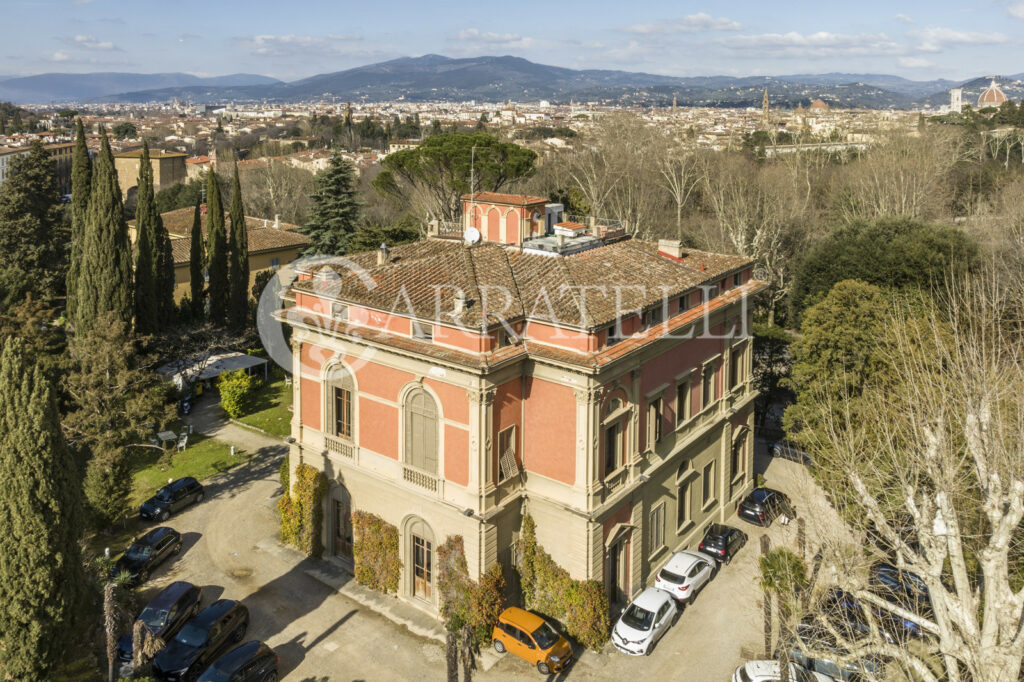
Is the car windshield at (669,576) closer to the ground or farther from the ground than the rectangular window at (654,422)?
closer to the ground

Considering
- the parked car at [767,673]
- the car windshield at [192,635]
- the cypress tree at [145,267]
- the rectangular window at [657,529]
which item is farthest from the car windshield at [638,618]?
the cypress tree at [145,267]

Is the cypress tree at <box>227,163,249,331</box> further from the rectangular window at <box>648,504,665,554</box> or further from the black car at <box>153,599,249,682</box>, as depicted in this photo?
the rectangular window at <box>648,504,665,554</box>

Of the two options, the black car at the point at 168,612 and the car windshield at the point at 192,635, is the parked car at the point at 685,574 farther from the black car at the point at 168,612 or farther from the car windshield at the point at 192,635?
the black car at the point at 168,612

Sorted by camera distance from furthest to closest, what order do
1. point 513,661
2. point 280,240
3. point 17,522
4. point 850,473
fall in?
point 280,240, point 513,661, point 17,522, point 850,473

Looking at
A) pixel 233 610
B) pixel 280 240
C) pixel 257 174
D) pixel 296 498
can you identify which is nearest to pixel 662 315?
pixel 296 498

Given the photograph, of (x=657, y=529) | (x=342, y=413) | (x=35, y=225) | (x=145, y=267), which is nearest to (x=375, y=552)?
(x=342, y=413)

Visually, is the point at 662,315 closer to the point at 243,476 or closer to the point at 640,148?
the point at 243,476

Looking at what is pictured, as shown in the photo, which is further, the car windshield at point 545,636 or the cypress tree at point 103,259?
the cypress tree at point 103,259
